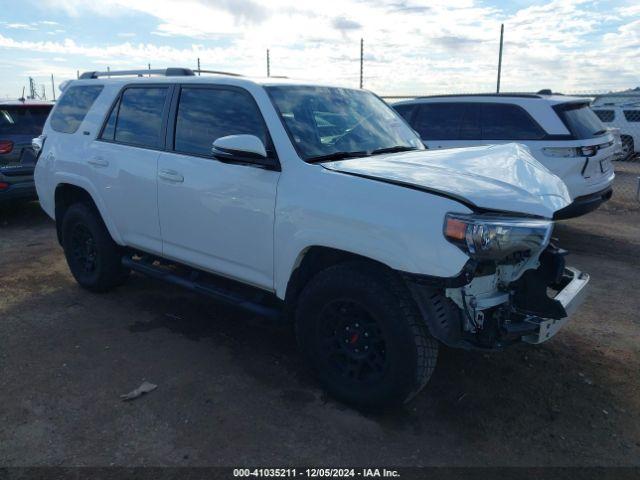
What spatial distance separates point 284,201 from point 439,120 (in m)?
5.29

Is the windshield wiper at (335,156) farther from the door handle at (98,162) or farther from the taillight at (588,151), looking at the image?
the taillight at (588,151)

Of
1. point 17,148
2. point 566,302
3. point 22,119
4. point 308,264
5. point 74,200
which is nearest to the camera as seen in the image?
point 566,302

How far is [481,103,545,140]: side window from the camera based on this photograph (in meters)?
7.10

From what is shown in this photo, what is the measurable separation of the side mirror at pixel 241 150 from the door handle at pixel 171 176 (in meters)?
0.63

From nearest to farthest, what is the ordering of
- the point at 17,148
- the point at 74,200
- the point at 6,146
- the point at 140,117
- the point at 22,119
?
the point at 140,117 < the point at 74,200 < the point at 6,146 < the point at 17,148 < the point at 22,119

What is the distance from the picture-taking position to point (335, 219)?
3113 millimetres

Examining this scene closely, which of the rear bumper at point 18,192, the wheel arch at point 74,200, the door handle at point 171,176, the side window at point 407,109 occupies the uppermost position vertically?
the side window at point 407,109

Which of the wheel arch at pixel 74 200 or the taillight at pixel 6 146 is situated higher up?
the taillight at pixel 6 146

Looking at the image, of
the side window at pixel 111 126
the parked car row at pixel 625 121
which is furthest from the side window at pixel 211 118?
the parked car row at pixel 625 121

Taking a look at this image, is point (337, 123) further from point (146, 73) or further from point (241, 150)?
point (146, 73)

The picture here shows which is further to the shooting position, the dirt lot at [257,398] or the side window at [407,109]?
the side window at [407,109]

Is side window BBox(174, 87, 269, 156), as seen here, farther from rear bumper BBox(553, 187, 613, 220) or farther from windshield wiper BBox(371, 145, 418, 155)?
rear bumper BBox(553, 187, 613, 220)

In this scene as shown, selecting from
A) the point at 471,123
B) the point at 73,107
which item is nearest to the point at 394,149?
the point at 73,107

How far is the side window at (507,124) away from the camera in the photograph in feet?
23.3
